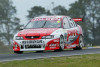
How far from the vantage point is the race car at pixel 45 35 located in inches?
602

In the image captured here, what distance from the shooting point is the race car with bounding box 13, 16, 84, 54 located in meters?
15.3

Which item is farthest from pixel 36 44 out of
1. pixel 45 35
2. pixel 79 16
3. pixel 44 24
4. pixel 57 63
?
pixel 79 16

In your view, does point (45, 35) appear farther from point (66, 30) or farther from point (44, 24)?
point (66, 30)

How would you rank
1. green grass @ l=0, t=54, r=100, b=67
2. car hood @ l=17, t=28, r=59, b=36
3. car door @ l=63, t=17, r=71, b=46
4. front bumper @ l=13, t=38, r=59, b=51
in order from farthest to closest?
car door @ l=63, t=17, r=71, b=46 → car hood @ l=17, t=28, r=59, b=36 → front bumper @ l=13, t=38, r=59, b=51 → green grass @ l=0, t=54, r=100, b=67

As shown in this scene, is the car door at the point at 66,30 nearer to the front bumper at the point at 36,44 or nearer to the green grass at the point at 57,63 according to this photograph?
the front bumper at the point at 36,44

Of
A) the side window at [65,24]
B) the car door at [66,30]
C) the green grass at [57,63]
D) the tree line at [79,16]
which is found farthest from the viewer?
the tree line at [79,16]

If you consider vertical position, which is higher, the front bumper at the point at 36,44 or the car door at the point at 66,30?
the car door at the point at 66,30

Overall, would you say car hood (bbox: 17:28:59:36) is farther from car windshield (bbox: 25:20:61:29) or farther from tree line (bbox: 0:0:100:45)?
tree line (bbox: 0:0:100:45)

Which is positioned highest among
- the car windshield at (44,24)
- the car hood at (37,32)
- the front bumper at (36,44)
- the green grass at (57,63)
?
the car windshield at (44,24)

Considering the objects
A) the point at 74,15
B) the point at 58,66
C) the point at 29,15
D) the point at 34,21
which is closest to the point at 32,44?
the point at 34,21

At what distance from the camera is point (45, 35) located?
1531 cm

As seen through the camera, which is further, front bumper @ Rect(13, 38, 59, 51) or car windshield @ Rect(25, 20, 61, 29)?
car windshield @ Rect(25, 20, 61, 29)

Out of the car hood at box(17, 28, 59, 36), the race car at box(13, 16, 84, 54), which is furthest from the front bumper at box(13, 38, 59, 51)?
the car hood at box(17, 28, 59, 36)

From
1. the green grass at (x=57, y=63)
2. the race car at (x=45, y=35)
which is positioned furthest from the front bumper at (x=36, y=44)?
the green grass at (x=57, y=63)
